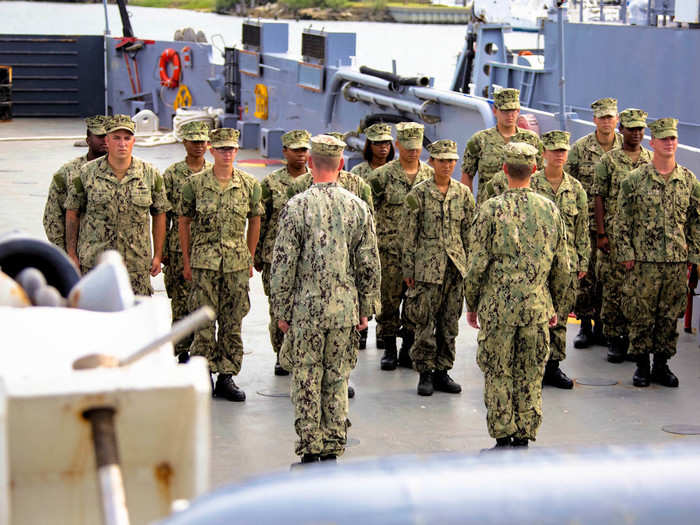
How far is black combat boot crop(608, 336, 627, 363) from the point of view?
7547mm

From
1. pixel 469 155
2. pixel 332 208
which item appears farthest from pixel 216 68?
pixel 332 208

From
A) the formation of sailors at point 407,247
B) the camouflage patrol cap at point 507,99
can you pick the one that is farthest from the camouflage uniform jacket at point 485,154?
the formation of sailors at point 407,247

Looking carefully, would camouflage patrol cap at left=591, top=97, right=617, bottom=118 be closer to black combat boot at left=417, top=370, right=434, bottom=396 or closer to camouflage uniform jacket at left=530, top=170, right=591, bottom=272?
camouflage uniform jacket at left=530, top=170, right=591, bottom=272

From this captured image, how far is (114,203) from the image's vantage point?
21.3ft

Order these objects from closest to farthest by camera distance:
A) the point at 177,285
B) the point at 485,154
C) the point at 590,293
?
the point at 177,285, the point at 590,293, the point at 485,154

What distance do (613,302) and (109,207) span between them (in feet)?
11.8

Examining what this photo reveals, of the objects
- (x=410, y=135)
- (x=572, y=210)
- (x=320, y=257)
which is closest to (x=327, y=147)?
(x=320, y=257)

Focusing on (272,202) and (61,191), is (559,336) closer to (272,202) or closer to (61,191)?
(272,202)

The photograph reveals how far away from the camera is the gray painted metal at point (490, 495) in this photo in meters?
1.06

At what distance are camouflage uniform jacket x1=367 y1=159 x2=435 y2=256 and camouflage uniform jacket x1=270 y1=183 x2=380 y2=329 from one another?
1.94 meters

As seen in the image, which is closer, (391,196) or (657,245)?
(657,245)

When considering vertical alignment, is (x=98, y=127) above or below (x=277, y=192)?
above

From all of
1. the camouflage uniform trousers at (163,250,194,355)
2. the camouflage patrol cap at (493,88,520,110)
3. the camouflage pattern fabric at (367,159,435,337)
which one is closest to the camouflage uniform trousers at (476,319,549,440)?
the camouflage pattern fabric at (367,159,435,337)

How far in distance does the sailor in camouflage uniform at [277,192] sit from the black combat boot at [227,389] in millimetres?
338
